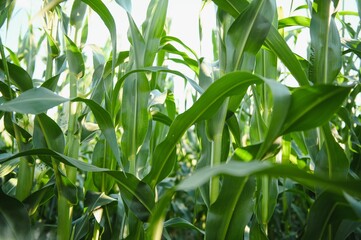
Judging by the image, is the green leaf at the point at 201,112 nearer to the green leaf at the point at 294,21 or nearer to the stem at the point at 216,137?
the stem at the point at 216,137

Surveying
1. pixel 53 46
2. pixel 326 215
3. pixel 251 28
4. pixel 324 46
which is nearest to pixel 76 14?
pixel 53 46

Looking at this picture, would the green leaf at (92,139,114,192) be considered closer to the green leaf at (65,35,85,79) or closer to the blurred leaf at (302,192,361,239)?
the green leaf at (65,35,85,79)

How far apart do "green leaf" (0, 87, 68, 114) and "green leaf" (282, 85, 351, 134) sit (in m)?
0.37

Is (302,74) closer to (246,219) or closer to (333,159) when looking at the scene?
(333,159)

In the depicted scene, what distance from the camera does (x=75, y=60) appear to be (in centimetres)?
84

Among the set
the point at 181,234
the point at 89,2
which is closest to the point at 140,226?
the point at 89,2

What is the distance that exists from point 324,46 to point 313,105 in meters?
0.23

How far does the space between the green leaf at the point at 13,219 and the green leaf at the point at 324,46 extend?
1.96ft

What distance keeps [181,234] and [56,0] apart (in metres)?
1.55

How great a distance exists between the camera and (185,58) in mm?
959

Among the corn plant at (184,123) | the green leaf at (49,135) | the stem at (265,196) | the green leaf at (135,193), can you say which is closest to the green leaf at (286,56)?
the corn plant at (184,123)

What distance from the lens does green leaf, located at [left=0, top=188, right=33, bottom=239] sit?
27.1 inches

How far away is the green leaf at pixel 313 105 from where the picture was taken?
1.71 ft

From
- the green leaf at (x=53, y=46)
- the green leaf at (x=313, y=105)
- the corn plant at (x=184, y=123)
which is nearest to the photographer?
the green leaf at (x=313, y=105)
